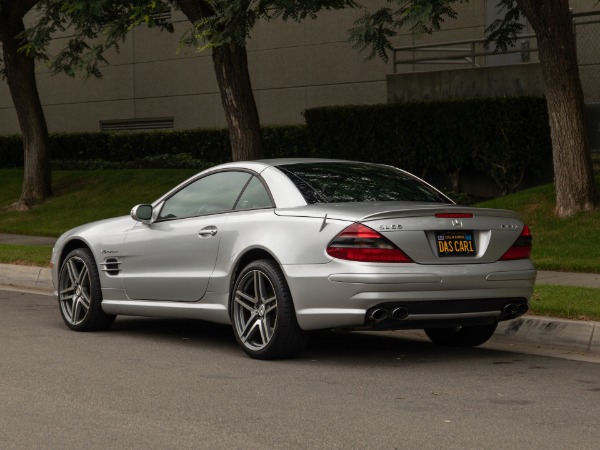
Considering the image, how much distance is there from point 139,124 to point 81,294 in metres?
23.7

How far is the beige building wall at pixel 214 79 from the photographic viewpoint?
27672 millimetres

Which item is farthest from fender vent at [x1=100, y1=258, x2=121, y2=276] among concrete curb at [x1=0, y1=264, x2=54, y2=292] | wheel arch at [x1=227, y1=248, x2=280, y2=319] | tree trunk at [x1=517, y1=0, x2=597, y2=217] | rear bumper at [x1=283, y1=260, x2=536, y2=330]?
tree trunk at [x1=517, y1=0, x2=597, y2=217]

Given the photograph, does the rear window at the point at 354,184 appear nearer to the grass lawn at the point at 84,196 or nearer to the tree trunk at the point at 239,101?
the tree trunk at the point at 239,101

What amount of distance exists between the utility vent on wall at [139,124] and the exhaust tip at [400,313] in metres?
25.1

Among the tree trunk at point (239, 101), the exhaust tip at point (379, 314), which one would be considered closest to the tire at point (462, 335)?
the exhaust tip at point (379, 314)

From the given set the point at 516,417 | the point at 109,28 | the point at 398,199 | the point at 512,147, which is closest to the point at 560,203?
the point at 512,147

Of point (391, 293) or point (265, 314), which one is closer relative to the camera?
point (391, 293)

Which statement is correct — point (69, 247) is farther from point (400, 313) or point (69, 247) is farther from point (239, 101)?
point (239, 101)

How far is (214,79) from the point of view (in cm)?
3150

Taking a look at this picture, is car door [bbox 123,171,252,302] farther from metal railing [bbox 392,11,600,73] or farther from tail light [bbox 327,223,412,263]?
metal railing [bbox 392,11,600,73]

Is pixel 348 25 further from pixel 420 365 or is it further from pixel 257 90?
pixel 420 365

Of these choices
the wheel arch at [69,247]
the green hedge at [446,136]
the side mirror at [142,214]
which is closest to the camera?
the side mirror at [142,214]

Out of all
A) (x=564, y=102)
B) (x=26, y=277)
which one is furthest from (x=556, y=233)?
(x=26, y=277)

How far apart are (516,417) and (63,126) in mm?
30284
